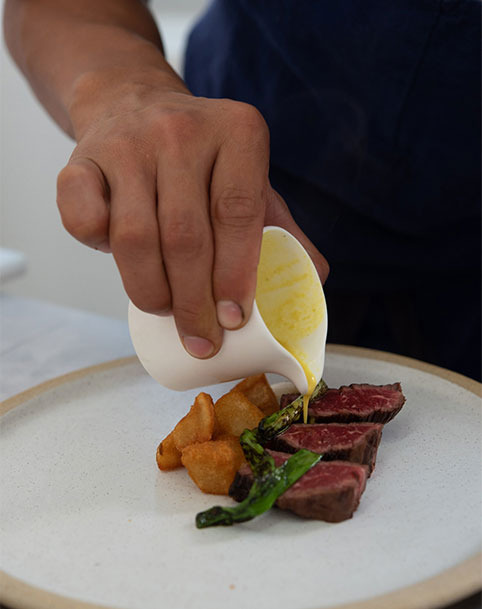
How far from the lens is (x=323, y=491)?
→ 1091mm

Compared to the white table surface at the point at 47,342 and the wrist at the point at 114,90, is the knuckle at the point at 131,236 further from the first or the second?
the white table surface at the point at 47,342

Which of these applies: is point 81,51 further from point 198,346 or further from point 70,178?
point 198,346

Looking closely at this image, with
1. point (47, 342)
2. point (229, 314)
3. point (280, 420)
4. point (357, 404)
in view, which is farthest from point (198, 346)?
point (47, 342)

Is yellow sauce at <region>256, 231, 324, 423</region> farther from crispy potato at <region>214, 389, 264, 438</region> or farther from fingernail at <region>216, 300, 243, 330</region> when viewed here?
fingernail at <region>216, 300, 243, 330</region>

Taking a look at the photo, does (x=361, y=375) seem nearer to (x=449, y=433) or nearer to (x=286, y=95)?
(x=449, y=433)

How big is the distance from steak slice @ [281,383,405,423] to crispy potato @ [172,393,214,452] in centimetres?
18

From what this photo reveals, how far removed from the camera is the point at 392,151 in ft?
6.27

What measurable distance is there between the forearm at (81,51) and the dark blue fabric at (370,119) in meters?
0.32

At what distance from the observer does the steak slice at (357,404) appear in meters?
1.34

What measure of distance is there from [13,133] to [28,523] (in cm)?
417

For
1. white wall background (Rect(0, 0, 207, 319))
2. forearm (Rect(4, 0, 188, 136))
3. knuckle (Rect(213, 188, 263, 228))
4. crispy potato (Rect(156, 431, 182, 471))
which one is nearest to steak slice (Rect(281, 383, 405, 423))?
crispy potato (Rect(156, 431, 182, 471))

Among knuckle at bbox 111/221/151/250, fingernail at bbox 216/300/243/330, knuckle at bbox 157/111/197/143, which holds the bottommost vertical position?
fingernail at bbox 216/300/243/330

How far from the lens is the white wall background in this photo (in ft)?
15.5

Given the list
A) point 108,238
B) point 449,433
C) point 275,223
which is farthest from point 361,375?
point 108,238
